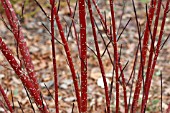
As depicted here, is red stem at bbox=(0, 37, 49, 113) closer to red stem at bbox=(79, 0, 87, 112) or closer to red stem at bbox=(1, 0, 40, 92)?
red stem at bbox=(1, 0, 40, 92)

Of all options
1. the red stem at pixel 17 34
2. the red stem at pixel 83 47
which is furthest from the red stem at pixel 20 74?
the red stem at pixel 83 47

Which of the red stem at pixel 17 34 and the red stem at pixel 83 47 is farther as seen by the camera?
the red stem at pixel 17 34

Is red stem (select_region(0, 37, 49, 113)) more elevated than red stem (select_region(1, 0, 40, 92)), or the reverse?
red stem (select_region(1, 0, 40, 92))

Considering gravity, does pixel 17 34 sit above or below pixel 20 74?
above

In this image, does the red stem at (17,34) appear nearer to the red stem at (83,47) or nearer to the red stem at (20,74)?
the red stem at (20,74)

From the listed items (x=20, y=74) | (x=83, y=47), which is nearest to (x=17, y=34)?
(x=20, y=74)

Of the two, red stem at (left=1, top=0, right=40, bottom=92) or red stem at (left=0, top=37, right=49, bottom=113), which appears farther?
red stem at (left=1, top=0, right=40, bottom=92)

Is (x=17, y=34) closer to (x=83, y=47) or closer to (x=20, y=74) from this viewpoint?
(x=20, y=74)

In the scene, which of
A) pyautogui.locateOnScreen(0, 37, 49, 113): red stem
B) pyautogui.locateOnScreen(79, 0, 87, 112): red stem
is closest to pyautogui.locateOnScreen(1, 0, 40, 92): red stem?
pyautogui.locateOnScreen(0, 37, 49, 113): red stem

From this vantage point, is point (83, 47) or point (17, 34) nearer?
point (83, 47)

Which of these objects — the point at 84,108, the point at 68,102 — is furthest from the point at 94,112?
the point at 84,108

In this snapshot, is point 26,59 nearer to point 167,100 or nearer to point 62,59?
point 167,100
